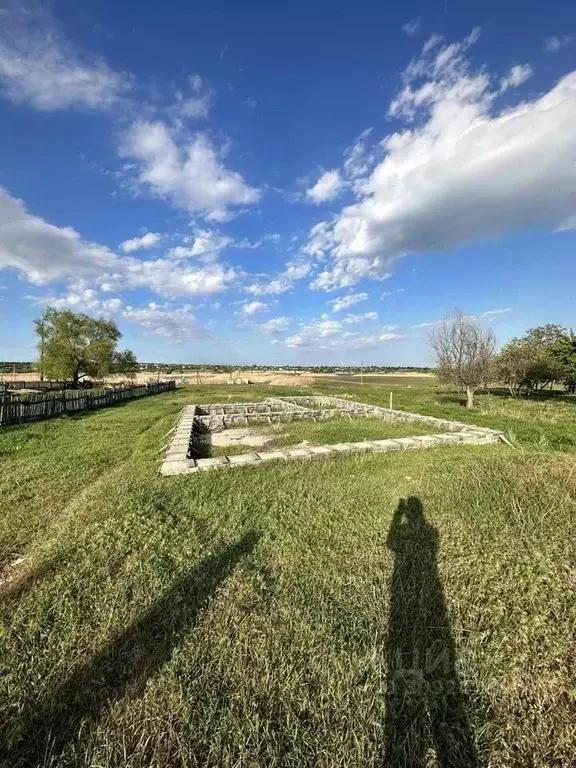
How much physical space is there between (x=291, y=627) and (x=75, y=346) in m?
44.4

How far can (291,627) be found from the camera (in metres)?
2.98

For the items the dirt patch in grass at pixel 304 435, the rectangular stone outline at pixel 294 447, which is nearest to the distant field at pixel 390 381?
the rectangular stone outline at pixel 294 447

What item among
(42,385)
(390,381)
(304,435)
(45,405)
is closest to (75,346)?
(42,385)

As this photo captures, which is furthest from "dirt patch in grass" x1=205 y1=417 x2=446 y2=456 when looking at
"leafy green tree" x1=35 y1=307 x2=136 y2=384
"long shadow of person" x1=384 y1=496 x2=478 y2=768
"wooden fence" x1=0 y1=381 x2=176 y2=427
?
"leafy green tree" x1=35 y1=307 x2=136 y2=384

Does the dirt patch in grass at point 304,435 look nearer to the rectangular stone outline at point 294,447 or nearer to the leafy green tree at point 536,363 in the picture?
the rectangular stone outline at point 294,447

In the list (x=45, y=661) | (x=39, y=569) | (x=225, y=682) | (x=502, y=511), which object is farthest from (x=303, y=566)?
(x=502, y=511)

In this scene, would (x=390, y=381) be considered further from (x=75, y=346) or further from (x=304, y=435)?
(x=304, y=435)

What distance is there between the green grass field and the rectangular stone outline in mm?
1541

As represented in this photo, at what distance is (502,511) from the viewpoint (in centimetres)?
522

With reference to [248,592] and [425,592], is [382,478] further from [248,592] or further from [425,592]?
[248,592]

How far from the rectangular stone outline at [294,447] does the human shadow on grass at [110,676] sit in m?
4.00

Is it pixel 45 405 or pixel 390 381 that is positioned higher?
pixel 45 405

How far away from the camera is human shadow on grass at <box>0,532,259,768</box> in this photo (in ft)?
6.95

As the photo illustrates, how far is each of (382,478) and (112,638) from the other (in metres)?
5.04
